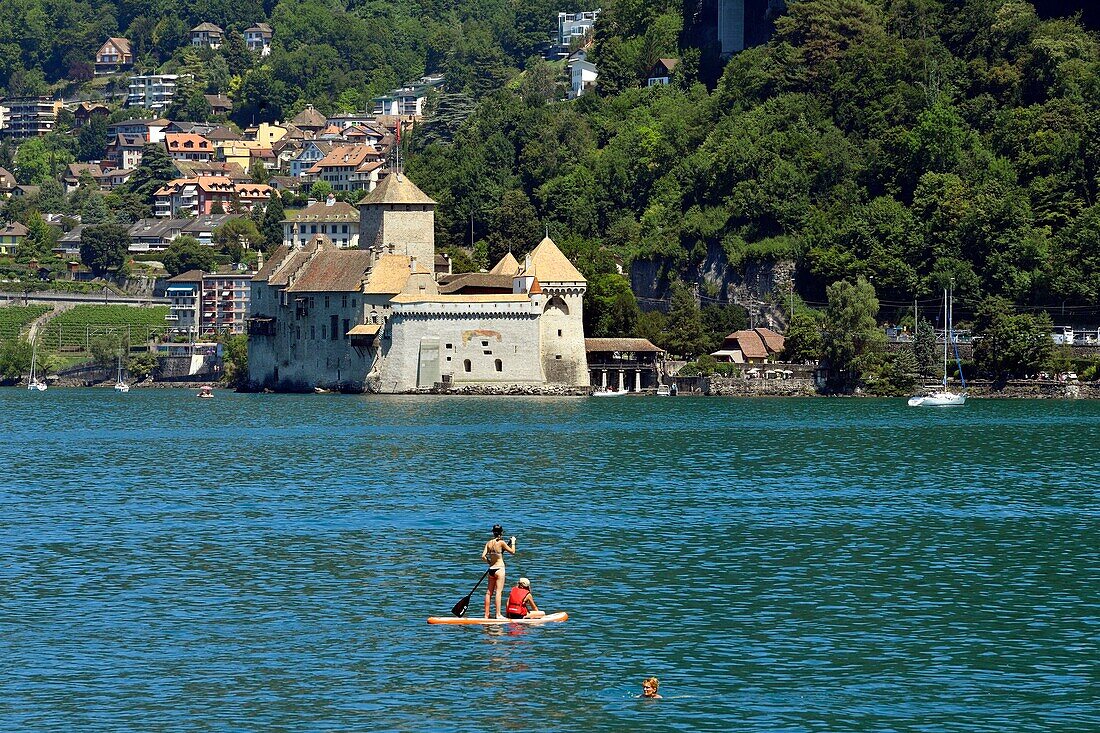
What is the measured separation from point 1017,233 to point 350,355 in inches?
1585

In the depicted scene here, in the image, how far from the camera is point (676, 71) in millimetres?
144625

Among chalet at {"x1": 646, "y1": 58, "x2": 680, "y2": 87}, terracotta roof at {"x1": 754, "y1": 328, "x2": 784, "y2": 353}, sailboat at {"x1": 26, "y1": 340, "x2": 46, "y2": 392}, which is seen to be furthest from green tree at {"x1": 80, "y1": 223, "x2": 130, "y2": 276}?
terracotta roof at {"x1": 754, "y1": 328, "x2": 784, "y2": 353}

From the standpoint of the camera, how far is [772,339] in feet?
378

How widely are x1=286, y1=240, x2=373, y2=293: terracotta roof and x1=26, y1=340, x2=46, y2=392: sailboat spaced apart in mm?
31231

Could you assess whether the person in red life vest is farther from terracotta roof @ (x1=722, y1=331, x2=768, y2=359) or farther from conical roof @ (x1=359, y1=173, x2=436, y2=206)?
conical roof @ (x1=359, y1=173, x2=436, y2=206)

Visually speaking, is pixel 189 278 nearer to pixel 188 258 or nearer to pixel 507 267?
pixel 188 258

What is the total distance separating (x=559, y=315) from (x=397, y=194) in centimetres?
1656

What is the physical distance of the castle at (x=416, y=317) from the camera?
113 m

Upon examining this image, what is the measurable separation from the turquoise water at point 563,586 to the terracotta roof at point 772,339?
44383mm

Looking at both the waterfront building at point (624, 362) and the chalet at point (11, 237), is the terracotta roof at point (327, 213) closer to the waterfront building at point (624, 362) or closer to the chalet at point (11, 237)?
the chalet at point (11, 237)

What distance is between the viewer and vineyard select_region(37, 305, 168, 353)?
158m

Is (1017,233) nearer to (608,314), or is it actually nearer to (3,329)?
(608,314)

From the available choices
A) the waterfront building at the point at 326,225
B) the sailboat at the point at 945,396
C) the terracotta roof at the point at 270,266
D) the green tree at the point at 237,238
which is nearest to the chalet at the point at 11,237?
the green tree at the point at 237,238

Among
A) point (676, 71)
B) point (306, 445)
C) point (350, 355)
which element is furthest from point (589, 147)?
point (306, 445)
